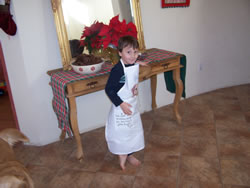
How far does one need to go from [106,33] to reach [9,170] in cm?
151

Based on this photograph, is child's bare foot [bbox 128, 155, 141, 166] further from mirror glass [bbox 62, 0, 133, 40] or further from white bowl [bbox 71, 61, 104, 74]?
mirror glass [bbox 62, 0, 133, 40]

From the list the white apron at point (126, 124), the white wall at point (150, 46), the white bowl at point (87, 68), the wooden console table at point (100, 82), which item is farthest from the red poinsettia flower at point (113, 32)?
the white wall at point (150, 46)

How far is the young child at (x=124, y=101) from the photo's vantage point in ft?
6.40

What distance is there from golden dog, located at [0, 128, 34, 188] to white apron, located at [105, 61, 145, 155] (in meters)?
0.82

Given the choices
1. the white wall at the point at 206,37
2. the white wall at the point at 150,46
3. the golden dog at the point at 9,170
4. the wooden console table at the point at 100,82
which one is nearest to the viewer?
the golden dog at the point at 9,170

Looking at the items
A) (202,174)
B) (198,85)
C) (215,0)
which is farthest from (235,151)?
(215,0)

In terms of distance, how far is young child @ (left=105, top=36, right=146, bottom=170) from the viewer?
195 centimetres

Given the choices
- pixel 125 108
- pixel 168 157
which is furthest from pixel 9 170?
pixel 168 157

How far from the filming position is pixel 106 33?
226cm

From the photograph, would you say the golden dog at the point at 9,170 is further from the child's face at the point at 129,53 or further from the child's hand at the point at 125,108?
the child's face at the point at 129,53

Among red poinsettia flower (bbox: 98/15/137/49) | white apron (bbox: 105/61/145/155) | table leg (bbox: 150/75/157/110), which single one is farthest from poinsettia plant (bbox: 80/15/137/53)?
table leg (bbox: 150/75/157/110)

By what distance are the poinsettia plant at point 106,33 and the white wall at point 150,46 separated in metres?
0.36

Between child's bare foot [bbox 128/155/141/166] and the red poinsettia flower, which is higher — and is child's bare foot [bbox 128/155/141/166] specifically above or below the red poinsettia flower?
below

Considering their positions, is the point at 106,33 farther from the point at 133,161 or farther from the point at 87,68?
the point at 133,161
